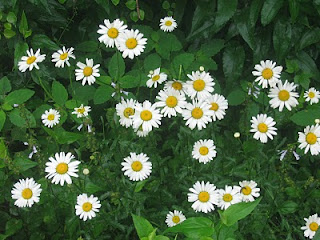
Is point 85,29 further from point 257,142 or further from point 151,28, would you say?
point 257,142

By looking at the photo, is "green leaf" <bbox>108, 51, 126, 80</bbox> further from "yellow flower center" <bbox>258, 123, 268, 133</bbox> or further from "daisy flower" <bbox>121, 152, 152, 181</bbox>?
"yellow flower center" <bbox>258, 123, 268, 133</bbox>

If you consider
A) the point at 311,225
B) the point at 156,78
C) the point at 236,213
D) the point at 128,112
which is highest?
the point at 156,78

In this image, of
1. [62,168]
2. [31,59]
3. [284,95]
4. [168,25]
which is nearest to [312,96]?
[284,95]

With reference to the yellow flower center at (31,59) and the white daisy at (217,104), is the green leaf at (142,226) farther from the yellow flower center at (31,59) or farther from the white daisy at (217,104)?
the yellow flower center at (31,59)

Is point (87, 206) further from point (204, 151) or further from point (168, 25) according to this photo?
point (168, 25)

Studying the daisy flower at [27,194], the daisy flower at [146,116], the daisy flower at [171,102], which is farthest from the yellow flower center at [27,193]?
the daisy flower at [171,102]
